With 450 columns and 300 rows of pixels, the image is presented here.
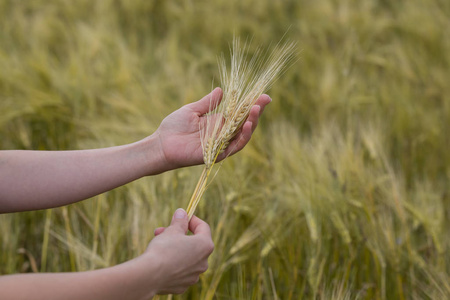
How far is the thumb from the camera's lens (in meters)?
0.78

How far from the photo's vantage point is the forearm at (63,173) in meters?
0.91

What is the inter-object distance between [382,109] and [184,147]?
1.42 m

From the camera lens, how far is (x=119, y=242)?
123 centimetres

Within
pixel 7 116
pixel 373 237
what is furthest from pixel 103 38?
pixel 373 237

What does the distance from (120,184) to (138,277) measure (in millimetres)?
301

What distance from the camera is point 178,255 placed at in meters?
0.74

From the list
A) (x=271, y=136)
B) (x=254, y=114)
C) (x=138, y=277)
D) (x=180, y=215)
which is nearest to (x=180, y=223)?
(x=180, y=215)

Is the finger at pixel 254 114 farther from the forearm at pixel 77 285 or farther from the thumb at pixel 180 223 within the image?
the forearm at pixel 77 285

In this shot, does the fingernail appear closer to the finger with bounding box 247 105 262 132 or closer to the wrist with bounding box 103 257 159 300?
the wrist with bounding box 103 257 159 300

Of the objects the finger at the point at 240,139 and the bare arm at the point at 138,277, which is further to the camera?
the finger at the point at 240,139

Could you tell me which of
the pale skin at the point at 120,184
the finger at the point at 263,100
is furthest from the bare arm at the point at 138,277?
the finger at the point at 263,100

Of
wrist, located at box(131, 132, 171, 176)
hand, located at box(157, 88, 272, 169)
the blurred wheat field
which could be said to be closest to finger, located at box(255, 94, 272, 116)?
hand, located at box(157, 88, 272, 169)

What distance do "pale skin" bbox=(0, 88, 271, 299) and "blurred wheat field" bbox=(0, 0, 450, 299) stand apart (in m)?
0.25

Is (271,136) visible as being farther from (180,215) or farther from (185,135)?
(180,215)
